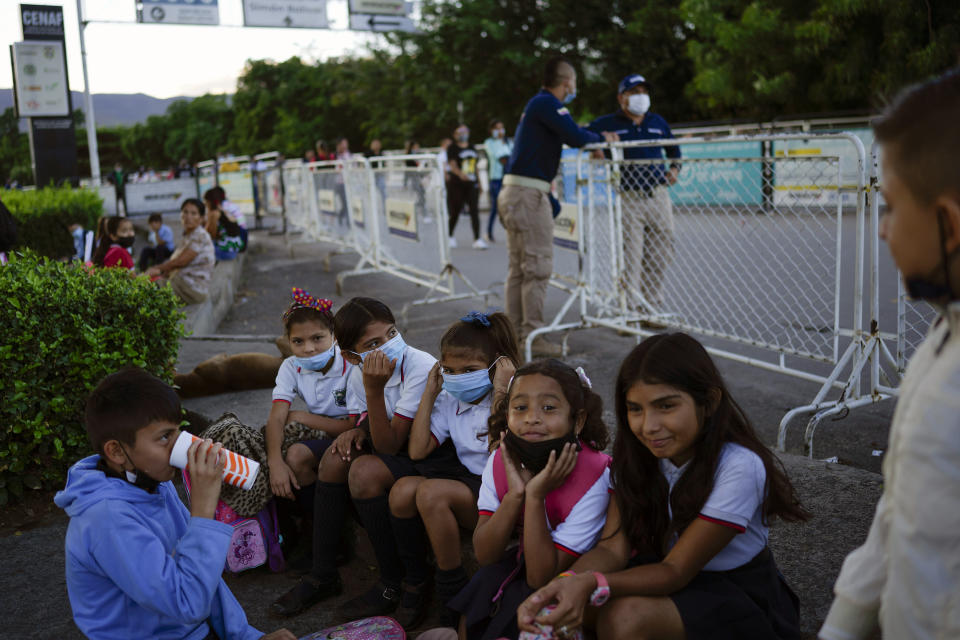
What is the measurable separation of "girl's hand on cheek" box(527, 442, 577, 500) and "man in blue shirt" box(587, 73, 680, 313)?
12.9ft

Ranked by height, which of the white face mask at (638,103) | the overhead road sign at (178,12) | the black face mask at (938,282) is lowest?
the black face mask at (938,282)

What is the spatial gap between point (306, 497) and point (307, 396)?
0.43 meters

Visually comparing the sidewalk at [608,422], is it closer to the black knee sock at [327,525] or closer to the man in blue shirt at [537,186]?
the black knee sock at [327,525]

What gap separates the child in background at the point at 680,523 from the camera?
83.5 inches

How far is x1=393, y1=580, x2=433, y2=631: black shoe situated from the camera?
3018 millimetres

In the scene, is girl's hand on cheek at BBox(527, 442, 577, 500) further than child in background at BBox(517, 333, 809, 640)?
Yes

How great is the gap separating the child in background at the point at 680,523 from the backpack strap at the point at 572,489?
92 millimetres

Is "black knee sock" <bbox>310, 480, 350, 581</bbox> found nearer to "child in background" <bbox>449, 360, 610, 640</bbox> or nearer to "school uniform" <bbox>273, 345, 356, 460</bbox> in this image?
"school uniform" <bbox>273, 345, 356, 460</bbox>

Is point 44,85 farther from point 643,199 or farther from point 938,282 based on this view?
point 938,282

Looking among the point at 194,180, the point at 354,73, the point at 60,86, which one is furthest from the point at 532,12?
the point at 60,86

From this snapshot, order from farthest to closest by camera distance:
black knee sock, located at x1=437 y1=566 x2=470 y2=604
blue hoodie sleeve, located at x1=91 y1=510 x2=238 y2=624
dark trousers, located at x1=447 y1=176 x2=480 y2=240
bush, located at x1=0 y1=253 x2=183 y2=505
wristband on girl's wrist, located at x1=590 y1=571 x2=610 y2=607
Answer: dark trousers, located at x1=447 y1=176 x2=480 y2=240 < bush, located at x1=0 y1=253 x2=183 y2=505 < black knee sock, located at x1=437 y1=566 x2=470 y2=604 < blue hoodie sleeve, located at x1=91 y1=510 x2=238 y2=624 < wristband on girl's wrist, located at x1=590 y1=571 x2=610 y2=607

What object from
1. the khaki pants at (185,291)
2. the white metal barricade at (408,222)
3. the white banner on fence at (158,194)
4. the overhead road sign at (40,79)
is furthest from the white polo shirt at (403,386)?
the white banner on fence at (158,194)

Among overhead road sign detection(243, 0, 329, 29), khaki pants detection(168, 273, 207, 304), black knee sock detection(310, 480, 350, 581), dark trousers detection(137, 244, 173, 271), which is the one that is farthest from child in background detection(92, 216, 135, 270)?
overhead road sign detection(243, 0, 329, 29)

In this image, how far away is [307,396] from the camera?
365cm
